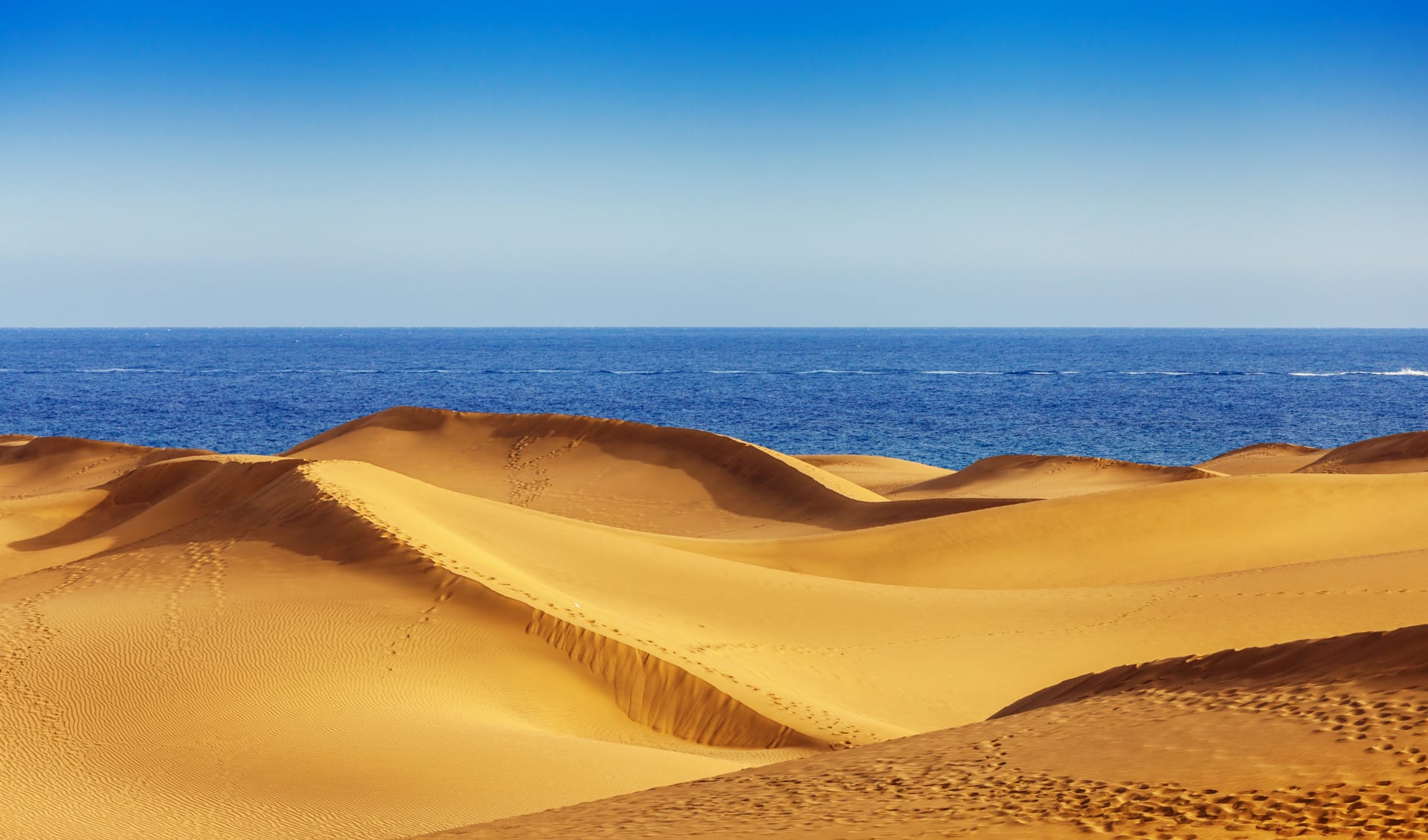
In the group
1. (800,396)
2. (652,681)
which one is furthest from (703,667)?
(800,396)

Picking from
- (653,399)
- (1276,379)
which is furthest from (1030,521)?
(1276,379)

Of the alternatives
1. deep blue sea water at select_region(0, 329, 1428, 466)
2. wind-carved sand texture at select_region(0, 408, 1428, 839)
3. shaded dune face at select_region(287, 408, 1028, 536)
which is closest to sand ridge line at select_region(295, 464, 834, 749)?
wind-carved sand texture at select_region(0, 408, 1428, 839)

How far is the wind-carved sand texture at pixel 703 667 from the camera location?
6.86m

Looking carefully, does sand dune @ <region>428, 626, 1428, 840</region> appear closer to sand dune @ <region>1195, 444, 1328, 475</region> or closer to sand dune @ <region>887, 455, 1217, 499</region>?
sand dune @ <region>887, 455, 1217, 499</region>

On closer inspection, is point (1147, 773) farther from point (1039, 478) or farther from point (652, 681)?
point (1039, 478)

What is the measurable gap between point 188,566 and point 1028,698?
1019 cm

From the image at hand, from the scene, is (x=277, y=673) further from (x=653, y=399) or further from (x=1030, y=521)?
(x=653, y=399)

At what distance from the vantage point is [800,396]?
83875mm

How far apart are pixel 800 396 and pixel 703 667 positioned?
72047 millimetres

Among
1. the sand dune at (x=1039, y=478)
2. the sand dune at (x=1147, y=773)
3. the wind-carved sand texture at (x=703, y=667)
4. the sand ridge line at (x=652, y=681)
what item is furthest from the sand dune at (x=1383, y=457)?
the sand dune at (x=1147, y=773)

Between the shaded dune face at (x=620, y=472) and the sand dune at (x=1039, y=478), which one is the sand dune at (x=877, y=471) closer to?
the sand dune at (x=1039, y=478)

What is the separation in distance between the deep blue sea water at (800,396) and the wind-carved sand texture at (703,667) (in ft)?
95.7

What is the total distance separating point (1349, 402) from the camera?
253ft

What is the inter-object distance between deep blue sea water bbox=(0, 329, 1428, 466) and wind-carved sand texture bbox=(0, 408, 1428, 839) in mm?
29160
